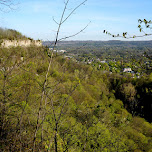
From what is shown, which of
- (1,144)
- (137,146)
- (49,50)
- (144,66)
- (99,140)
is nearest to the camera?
(49,50)

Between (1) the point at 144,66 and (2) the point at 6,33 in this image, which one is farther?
(2) the point at 6,33

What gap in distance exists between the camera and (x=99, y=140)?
902 centimetres

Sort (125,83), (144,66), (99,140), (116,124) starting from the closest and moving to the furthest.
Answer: (144,66)
(99,140)
(116,124)
(125,83)

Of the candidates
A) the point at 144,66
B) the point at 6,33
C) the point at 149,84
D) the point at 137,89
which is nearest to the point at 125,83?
the point at 137,89

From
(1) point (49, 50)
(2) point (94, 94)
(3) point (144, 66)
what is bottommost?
(2) point (94, 94)

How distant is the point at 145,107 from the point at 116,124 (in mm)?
9758

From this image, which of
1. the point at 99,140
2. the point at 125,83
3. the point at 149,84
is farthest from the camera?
the point at 125,83

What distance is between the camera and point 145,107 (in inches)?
880

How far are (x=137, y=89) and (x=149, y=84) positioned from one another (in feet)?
6.47

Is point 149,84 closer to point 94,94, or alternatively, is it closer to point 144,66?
point 94,94

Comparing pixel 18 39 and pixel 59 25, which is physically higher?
pixel 18 39

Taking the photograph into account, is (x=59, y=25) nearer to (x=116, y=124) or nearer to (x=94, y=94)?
(x=116, y=124)

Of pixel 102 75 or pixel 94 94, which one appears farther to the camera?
pixel 102 75

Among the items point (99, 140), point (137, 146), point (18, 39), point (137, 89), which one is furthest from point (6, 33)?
point (137, 89)
